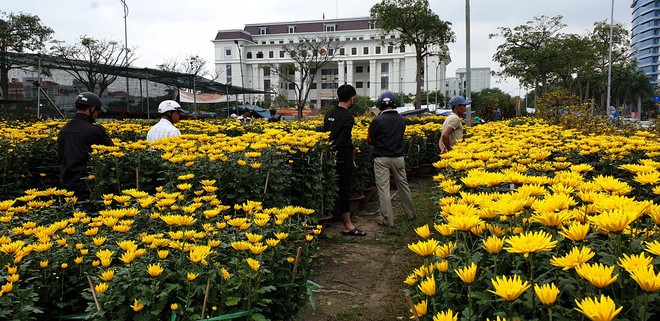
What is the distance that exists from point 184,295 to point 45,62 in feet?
48.2

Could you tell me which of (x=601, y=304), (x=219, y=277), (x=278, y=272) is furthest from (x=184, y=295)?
(x=601, y=304)

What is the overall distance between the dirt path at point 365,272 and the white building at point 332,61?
77567 mm

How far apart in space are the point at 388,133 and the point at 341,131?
2.79 ft

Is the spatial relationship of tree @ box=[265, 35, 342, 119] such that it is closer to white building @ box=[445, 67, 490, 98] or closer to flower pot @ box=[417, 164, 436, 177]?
flower pot @ box=[417, 164, 436, 177]

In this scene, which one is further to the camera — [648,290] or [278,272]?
[278,272]

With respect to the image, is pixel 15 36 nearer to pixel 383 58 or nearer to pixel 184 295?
pixel 184 295

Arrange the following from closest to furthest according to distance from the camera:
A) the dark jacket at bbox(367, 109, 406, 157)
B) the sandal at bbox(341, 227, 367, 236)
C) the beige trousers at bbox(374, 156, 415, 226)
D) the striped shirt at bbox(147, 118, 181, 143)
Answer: the striped shirt at bbox(147, 118, 181, 143) → the sandal at bbox(341, 227, 367, 236) → the dark jacket at bbox(367, 109, 406, 157) → the beige trousers at bbox(374, 156, 415, 226)

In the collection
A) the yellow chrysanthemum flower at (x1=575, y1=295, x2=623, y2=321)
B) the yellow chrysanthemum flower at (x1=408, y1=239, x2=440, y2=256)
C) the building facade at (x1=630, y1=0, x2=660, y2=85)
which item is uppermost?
the building facade at (x1=630, y1=0, x2=660, y2=85)

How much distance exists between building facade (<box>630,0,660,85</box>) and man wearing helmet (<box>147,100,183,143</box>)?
106m

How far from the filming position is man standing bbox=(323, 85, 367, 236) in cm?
551

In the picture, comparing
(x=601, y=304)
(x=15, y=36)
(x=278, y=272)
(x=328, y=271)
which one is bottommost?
(x=328, y=271)

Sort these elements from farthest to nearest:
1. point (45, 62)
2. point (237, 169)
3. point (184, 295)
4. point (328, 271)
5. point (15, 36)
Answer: point (15, 36) < point (45, 62) < point (328, 271) < point (237, 169) < point (184, 295)

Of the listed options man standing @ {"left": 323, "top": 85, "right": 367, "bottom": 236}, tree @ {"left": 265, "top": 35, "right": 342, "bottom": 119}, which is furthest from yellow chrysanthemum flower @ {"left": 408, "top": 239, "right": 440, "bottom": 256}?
tree @ {"left": 265, "top": 35, "right": 342, "bottom": 119}

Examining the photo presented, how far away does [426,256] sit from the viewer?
4.67 feet
